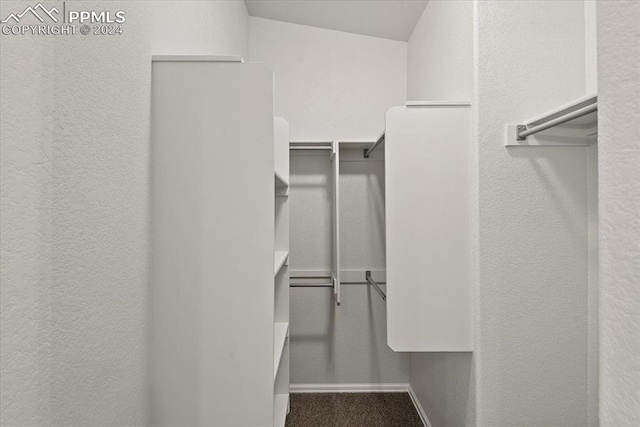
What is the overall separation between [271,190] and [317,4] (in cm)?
165

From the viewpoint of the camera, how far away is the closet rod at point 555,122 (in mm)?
1155

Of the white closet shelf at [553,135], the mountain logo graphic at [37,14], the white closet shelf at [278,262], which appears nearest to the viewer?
the mountain logo graphic at [37,14]

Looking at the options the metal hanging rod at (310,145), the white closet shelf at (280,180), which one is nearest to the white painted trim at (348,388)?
the white closet shelf at (280,180)

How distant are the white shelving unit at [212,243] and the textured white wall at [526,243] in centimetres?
91

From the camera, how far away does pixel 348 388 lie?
106 inches

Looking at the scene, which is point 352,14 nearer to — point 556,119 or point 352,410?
point 556,119

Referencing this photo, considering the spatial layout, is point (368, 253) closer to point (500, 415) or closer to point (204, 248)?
point (500, 415)

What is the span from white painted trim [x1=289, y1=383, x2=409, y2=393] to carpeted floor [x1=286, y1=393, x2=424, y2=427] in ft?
0.10

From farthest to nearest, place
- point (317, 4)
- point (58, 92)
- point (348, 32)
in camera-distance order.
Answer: point (348, 32) < point (317, 4) < point (58, 92)

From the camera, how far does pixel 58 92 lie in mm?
767

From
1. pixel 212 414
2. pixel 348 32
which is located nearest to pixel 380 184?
pixel 348 32

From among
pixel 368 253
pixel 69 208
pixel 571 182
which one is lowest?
pixel 368 253

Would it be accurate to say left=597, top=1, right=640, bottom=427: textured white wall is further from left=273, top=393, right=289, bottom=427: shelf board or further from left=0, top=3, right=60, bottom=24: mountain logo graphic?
left=273, top=393, right=289, bottom=427: shelf board

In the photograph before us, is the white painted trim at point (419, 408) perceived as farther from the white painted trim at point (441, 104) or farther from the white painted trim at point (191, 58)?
the white painted trim at point (191, 58)
